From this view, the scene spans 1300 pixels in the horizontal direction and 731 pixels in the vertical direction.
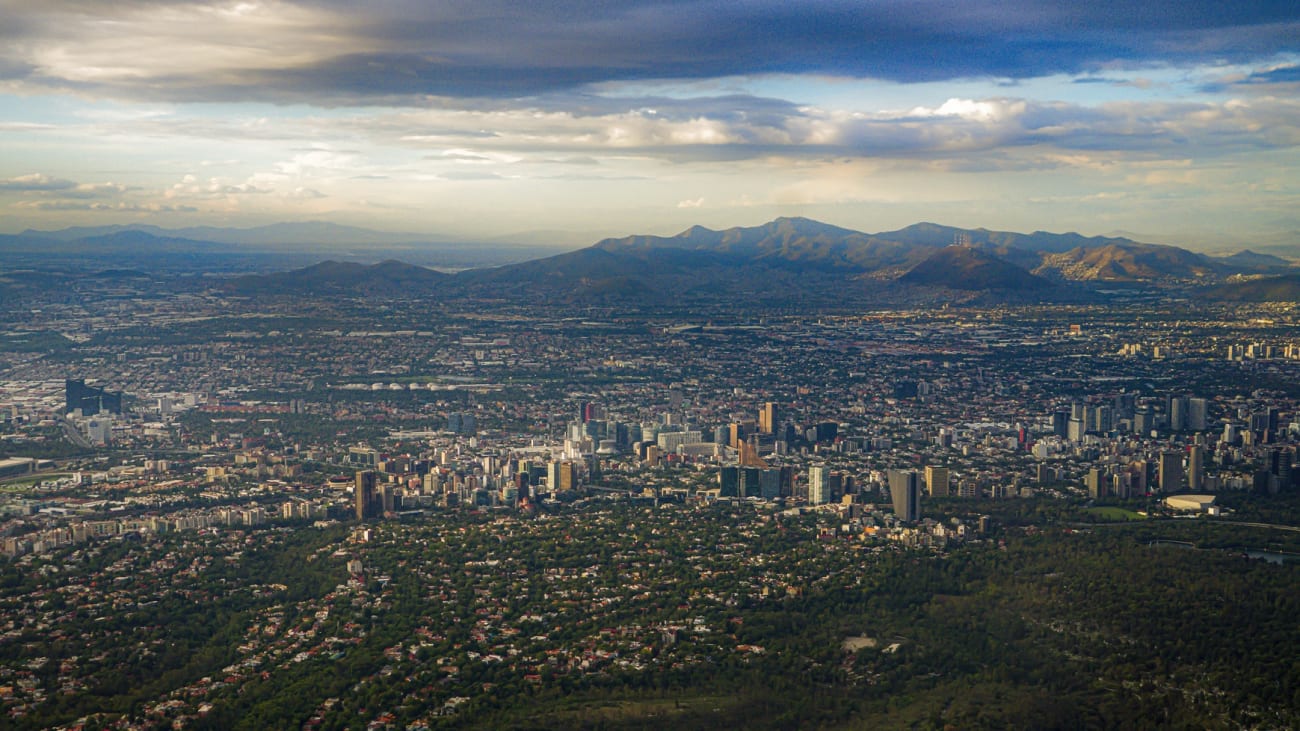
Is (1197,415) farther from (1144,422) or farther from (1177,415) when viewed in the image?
(1144,422)

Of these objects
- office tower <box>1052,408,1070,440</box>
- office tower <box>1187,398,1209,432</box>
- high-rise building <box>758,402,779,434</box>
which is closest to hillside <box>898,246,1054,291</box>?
office tower <box>1187,398,1209,432</box>

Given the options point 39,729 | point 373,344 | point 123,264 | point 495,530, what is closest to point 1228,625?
point 495,530

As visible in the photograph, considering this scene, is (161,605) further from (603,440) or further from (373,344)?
(373,344)

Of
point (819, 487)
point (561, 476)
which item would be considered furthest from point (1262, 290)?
point (561, 476)

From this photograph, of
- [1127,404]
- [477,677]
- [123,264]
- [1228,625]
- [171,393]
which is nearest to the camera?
[477,677]

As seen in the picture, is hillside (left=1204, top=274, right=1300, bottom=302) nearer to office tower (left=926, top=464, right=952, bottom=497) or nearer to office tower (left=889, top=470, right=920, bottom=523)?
office tower (left=926, top=464, right=952, bottom=497)

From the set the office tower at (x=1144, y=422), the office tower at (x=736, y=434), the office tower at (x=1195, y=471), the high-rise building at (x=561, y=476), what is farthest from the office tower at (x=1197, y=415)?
the high-rise building at (x=561, y=476)
